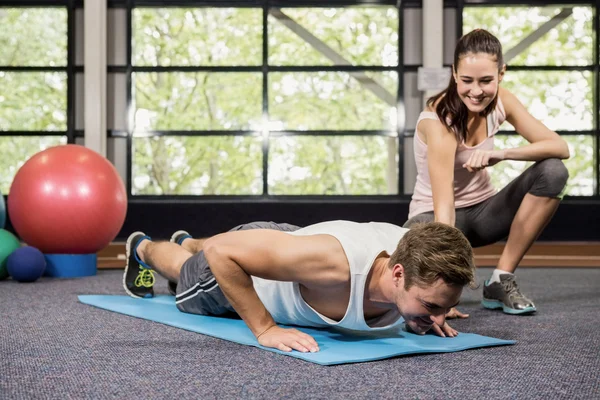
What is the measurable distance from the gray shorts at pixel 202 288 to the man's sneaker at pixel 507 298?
3.11ft

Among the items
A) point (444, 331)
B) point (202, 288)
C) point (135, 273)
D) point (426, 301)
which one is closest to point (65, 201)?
point (135, 273)

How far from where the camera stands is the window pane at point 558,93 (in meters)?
7.86

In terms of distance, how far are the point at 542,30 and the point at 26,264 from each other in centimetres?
603

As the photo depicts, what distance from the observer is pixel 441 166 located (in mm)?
2791

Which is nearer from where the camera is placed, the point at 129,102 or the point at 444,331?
the point at 444,331

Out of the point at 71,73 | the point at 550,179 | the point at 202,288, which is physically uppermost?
the point at 71,73

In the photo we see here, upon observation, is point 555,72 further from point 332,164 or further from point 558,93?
point 332,164

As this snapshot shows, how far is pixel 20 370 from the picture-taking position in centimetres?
187

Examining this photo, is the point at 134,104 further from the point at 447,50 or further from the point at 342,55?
the point at 447,50

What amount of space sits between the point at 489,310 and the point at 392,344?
107 centimetres

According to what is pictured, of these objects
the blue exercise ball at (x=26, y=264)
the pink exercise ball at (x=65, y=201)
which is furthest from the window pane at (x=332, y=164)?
the blue exercise ball at (x=26, y=264)

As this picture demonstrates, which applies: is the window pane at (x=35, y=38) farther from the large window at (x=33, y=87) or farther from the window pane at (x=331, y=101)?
the window pane at (x=331, y=101)

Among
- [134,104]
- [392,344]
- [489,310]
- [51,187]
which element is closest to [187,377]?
[392,344]

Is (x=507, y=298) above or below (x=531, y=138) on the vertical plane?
below
